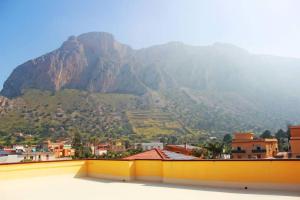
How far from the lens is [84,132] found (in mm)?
103812

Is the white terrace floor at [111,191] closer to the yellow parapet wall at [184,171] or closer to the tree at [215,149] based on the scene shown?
the yellow parapet wall at [184,171]

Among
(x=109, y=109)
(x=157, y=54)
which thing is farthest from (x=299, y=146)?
(x=157, y=54)

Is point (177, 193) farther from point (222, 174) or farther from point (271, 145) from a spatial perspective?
point (271, 145)

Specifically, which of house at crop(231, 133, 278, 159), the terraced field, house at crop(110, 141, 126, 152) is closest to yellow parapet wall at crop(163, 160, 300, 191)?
house at crop(231, 133, 278, 159)

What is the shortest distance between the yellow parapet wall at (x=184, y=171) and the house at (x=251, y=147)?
4668cm

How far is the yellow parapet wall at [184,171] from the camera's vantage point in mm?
7902

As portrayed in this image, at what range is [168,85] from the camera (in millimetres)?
139625

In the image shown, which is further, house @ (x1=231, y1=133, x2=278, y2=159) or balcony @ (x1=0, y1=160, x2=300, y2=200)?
house @ (x1=231, y1=133, x2=278, y2=159)

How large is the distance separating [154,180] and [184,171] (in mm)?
1231

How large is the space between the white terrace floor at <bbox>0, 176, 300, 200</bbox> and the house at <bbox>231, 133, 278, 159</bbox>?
158 ft

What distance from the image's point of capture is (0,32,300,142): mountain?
115 metres

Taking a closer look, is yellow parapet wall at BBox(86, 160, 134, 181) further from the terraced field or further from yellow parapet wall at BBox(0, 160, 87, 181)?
the terraced field

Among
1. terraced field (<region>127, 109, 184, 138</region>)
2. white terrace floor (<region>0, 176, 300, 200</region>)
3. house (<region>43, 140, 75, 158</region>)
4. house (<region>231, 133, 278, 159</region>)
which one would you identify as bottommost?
house (<region>43, 140, 75, 158</region>)

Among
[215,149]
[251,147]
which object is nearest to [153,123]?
[251,147]
